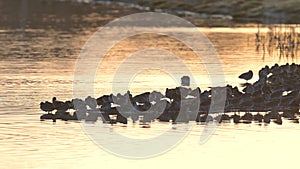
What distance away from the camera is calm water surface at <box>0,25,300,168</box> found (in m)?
22.0

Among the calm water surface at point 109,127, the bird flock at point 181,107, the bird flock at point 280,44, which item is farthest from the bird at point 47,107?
the bird flock at point 280,44

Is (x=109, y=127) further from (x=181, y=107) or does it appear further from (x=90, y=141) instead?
(x=181, y=107)

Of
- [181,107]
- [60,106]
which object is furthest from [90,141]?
[181,107]

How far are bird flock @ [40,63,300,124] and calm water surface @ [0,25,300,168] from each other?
711mm

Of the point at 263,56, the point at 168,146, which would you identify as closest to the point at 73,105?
the point at 168,146

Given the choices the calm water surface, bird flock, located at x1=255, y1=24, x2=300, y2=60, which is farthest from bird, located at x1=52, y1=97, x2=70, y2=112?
bird flock, located at x1=255, y1=24, x2=300, y2=60

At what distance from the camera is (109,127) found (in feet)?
86.0

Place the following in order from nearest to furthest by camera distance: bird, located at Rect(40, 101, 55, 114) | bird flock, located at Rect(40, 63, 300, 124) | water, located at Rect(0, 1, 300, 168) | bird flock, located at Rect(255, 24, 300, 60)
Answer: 1. water, located at Rect(0, 1, 300, 168)
2. bird flock, located at Rect(40, 63, 300, 124)
3. bird, located at Rect(40, 101, 55, 114)
4. bird flock, located at Rect(255, 24, 300, 60)

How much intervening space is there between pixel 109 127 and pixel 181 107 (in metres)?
2.78

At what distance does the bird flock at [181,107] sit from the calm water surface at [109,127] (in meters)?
0.71

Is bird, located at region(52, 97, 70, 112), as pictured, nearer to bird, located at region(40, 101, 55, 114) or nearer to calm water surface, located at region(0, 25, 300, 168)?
bird, located at region(40, 101, 55, 114)

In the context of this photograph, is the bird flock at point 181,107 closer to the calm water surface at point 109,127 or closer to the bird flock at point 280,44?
the calm water surface at point 109,127

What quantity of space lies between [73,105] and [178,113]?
2620 millimetres

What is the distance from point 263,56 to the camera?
152 ft
